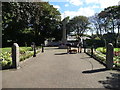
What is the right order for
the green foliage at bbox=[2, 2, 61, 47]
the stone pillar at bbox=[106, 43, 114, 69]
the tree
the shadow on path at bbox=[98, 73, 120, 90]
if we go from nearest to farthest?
the shadow on path at bbox=[98, 73, 120, 90]
the stone pillar at bbox=[106, 43, 114, 69]
the green foliage at bbox=[2, 2, 61, 47]
the tree

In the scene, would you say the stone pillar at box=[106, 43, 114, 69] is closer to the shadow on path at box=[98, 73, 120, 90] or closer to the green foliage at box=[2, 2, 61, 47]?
the shadow on path at box=[98, 73, 120, 90]

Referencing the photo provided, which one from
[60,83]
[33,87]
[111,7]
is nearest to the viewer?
[33,87]

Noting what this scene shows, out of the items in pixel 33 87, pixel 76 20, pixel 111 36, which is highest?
pixel 76 20

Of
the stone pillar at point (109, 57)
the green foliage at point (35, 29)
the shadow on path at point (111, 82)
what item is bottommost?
the shadow on path at point (111, 82)

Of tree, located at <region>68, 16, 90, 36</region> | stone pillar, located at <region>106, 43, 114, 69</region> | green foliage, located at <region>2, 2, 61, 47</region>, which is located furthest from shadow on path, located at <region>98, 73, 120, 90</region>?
tree, located at <region>68, 16, 90, 36</region>

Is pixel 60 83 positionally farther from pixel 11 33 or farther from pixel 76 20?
pixel 76 20

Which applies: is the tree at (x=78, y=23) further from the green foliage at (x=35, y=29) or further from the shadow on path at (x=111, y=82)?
the shadow on path at (x=111, y=82)

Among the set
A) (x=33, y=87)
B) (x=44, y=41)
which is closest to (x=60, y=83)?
(x=33, y=87)

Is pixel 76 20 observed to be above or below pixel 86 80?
above

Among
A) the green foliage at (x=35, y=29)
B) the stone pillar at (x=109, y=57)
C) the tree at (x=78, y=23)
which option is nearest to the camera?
the stone pillar at (x=109, y=57)

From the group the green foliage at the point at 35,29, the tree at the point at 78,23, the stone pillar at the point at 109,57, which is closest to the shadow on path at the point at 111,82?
the stone pillar at the point at 109,57

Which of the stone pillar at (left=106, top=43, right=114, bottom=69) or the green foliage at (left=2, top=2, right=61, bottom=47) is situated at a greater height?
the green foliage at (left=2, top=2, right=61, bottom=47)

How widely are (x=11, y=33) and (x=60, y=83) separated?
38.7m

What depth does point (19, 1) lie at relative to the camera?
21094 millimetres
